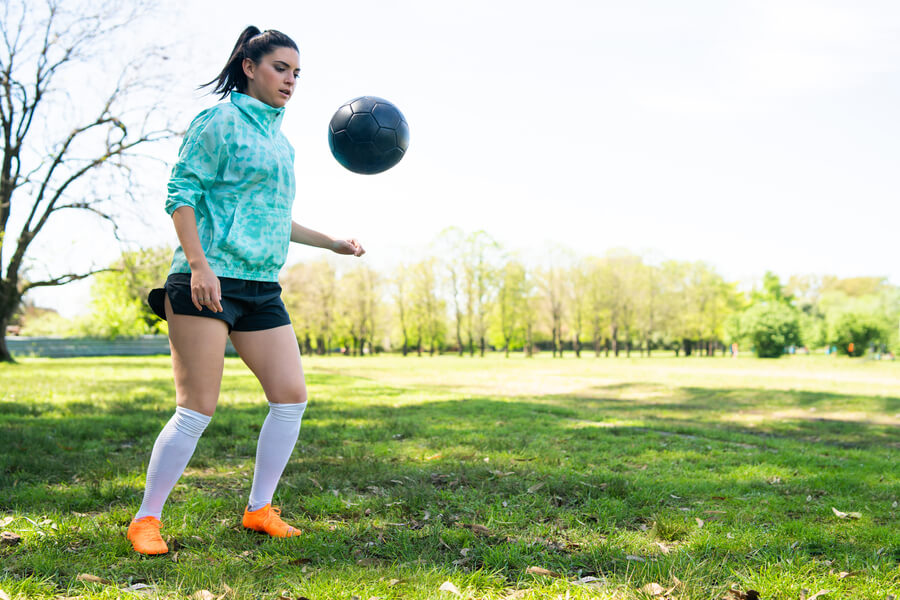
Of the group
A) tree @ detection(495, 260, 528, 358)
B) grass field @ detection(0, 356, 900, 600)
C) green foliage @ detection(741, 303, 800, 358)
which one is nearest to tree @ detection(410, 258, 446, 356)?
tree @ detection(495, 260, 528, 358)

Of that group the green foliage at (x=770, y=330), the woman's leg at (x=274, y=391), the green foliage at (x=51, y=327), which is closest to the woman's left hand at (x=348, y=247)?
the woman's leg at (x=274, y=391)

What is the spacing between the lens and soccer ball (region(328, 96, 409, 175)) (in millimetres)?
4109

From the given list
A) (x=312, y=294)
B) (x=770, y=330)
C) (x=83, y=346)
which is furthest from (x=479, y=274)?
(x=83, y=346)

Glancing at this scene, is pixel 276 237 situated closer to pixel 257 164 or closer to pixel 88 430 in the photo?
pixel 257 164

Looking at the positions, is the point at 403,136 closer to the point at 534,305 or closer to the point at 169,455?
the point at 169,455

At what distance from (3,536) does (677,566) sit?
3.35 metres

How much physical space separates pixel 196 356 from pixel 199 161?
940 millimetres

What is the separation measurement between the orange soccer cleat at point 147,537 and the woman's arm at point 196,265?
1127 millimetres

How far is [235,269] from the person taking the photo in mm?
2922

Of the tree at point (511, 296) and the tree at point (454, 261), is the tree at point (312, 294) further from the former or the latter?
the tree at point (511, 296)

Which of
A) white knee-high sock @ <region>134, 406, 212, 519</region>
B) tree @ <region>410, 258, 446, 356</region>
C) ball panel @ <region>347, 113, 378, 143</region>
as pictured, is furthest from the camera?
tree @ <region>410, 258, 446, 356</region>

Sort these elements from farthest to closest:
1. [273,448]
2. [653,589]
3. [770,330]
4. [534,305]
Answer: [534,305] < [770,330] < [273,448] < [653,589]

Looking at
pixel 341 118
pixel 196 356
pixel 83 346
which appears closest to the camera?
pixel 196 356

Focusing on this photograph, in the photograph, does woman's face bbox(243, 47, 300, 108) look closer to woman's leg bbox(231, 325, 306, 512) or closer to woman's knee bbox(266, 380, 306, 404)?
woman's leg bbox(231, 325, 306, 512)
